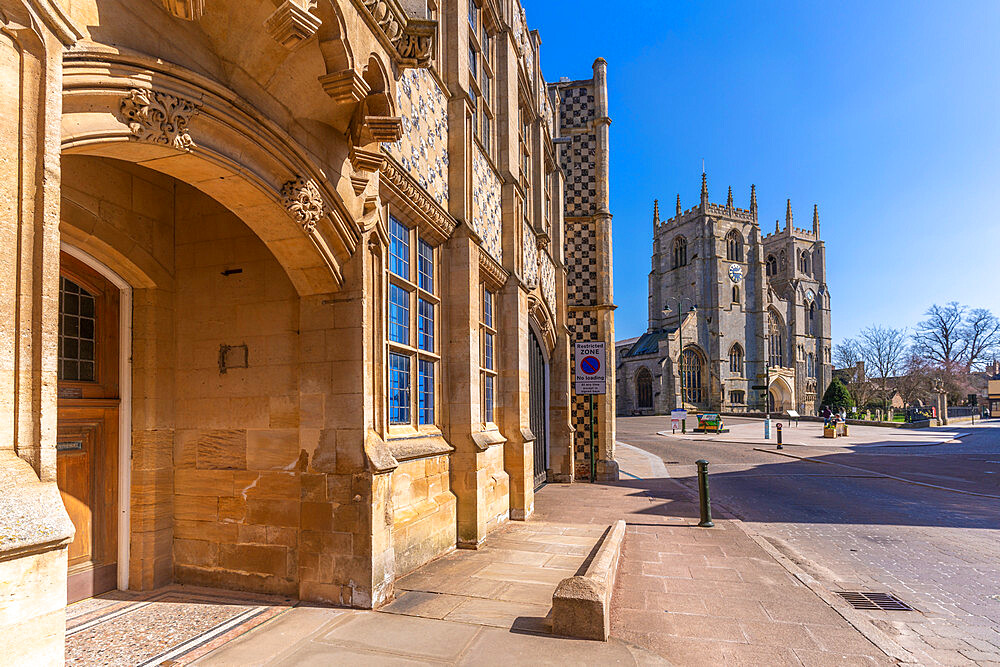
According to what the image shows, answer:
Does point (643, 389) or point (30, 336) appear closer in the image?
point (30, 336)

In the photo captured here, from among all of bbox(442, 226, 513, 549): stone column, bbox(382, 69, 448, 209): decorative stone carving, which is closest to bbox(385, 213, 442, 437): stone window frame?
bbox(442, 226, 513, 549): stone column

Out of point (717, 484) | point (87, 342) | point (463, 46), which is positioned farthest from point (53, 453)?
point (717, 484)

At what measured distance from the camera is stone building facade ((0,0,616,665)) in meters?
2.44

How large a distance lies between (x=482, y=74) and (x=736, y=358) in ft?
214

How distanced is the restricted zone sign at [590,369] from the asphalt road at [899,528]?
12.2ft

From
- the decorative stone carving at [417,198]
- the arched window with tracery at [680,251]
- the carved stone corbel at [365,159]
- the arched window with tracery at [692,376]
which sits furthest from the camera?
the arched window with tracery at [680,251]

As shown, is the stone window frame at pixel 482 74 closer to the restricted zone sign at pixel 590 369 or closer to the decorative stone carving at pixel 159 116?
the decorative stone carving at pixel 159 116

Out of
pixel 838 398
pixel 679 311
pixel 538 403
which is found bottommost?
pixel 838 398

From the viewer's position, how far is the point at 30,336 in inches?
95.0

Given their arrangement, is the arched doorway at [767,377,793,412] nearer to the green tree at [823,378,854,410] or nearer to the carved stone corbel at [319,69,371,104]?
the green tree at [823,378,854,410]

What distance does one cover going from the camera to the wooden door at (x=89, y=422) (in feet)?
16.1

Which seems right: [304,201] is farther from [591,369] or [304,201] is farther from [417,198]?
[591,369]

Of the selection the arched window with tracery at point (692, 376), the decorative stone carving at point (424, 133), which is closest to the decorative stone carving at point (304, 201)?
the decorative stone carving at point (424, 133)

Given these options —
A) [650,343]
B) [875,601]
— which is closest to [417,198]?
[875,601]
